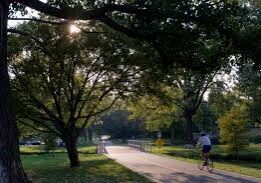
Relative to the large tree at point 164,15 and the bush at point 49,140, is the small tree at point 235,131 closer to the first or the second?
the bush at point 49,140

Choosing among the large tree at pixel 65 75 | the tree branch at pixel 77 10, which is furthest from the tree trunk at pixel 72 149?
the tree branch at pixel 77 10

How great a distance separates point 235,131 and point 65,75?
24.4 m

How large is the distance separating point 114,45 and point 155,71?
2552 mm

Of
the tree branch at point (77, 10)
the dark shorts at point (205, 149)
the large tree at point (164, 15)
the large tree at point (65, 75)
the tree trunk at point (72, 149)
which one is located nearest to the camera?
the large tree at point (164, 15)

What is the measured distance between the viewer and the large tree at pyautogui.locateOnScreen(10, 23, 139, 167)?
26531 mm

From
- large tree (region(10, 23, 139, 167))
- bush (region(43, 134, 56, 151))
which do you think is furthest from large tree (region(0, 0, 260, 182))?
bush (region(43, 134, 56, 151))

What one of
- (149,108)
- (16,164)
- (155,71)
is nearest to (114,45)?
(155,71)

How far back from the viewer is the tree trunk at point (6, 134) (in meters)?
10.9

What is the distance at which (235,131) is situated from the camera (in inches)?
1917

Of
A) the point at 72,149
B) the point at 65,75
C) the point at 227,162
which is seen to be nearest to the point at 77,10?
the point at 65,75

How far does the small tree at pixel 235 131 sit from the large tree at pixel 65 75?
754 inches

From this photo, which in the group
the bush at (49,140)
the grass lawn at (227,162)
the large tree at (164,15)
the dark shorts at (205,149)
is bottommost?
the grass lawn at (227,162)

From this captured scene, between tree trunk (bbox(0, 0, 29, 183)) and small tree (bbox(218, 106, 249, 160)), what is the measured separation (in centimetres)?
3871

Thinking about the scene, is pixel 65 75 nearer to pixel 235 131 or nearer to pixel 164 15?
pixel 164 15
